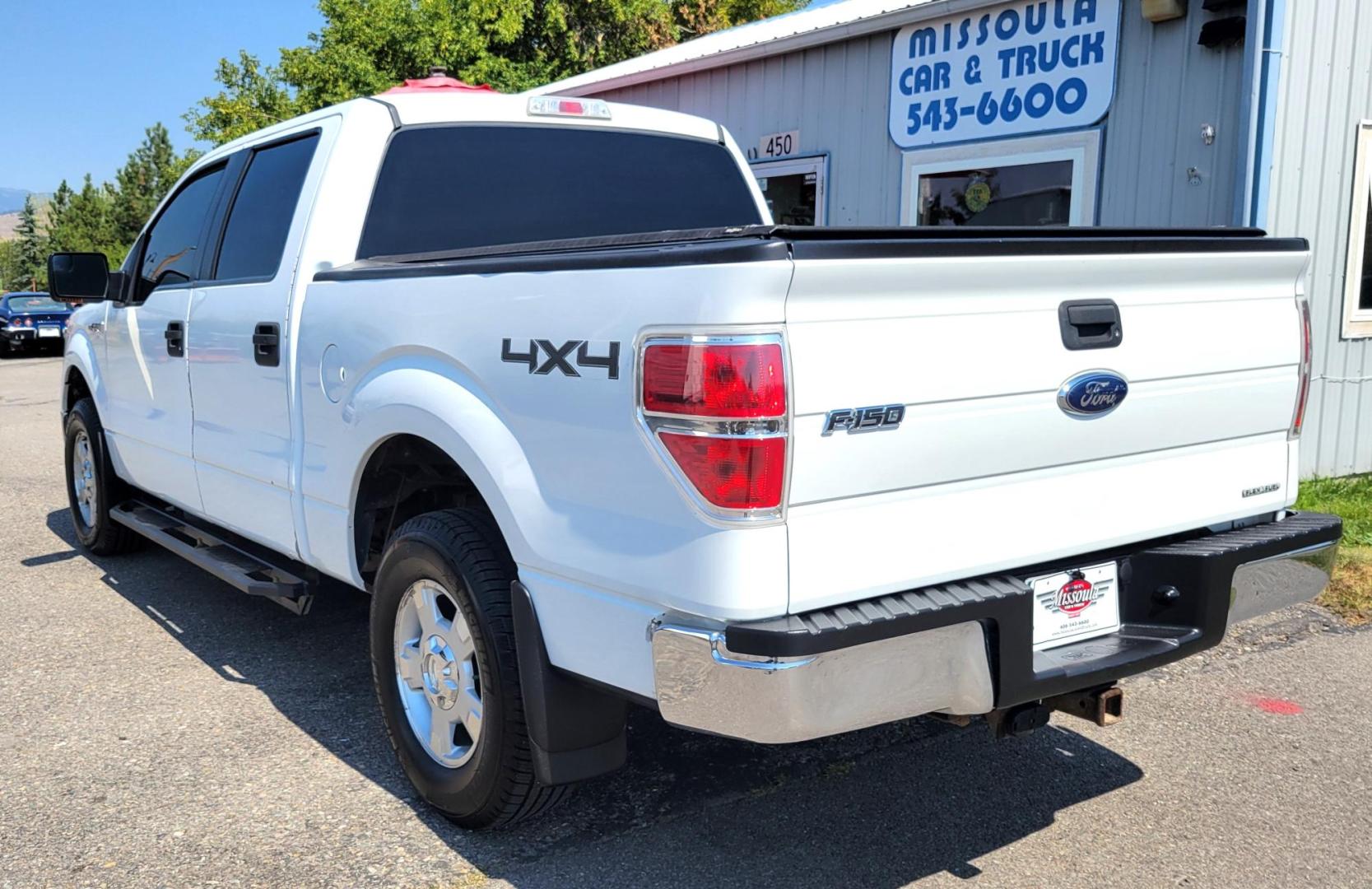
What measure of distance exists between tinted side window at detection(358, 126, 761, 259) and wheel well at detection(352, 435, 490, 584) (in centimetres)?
84

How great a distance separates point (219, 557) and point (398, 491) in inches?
55.2

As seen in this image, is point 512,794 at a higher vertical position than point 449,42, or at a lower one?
lower

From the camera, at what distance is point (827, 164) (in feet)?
31.4

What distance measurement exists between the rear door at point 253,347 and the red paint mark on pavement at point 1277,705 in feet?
11.2

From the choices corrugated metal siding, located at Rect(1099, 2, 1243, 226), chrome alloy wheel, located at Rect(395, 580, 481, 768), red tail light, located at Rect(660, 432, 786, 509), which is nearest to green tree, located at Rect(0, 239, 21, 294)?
corrugated metal siding, located at Rect(1099, 2, 1243, 226)

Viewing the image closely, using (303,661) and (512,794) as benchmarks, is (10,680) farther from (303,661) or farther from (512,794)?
(512,794)

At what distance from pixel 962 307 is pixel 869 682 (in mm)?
827

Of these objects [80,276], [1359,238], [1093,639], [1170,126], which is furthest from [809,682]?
[1359,238]

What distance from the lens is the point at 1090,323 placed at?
110 inches

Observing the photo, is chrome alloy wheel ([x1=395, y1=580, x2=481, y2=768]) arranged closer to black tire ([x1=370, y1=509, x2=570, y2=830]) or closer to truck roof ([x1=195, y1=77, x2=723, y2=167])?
black tire ([x1=370, y1=509, x2=570, y2=830])

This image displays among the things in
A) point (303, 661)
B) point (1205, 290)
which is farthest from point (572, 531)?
point (303, 661)

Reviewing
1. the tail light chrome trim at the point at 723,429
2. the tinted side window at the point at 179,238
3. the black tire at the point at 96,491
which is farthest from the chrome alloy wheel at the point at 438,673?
the black tire at the point at 96,491

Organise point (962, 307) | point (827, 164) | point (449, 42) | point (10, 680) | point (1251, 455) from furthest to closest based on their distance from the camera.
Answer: point (449, 42)
point (827, 164)
point (10, 680)
point (1251, 455)
point (962, 307)

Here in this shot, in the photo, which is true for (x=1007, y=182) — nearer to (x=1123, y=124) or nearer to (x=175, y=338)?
(x=1123, y=124)
